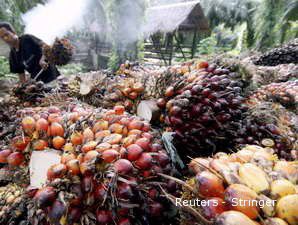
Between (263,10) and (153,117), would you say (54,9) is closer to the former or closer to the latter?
(263,10)

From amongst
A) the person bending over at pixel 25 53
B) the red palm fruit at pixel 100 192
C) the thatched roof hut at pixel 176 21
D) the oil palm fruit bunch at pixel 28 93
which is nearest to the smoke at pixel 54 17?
the thatched roof hut at pixel 176 21

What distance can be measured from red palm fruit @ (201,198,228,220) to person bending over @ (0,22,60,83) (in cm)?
362

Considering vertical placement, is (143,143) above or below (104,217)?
above

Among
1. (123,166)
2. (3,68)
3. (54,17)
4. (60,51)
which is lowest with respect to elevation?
(3,68)

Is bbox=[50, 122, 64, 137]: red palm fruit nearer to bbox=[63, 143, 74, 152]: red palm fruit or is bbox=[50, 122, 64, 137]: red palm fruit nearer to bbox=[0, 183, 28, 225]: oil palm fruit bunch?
bbox=[63, 143, 74, 152]: red palm fruit

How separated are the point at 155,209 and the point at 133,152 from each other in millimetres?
256

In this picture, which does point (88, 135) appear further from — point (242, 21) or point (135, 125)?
point (242, 21)

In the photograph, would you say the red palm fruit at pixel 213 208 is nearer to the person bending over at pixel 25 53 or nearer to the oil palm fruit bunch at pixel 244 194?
the oil palm fruit bunch at pixel 244 194

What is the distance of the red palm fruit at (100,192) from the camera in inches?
34.5

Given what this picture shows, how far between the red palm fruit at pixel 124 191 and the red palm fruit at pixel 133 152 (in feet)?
0.43

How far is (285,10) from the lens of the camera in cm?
1041

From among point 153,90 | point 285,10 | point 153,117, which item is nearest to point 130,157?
point 153,117

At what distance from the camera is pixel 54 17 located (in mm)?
12453

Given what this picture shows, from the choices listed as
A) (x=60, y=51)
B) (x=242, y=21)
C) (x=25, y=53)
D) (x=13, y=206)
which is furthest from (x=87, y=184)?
(x=242, y=21)
